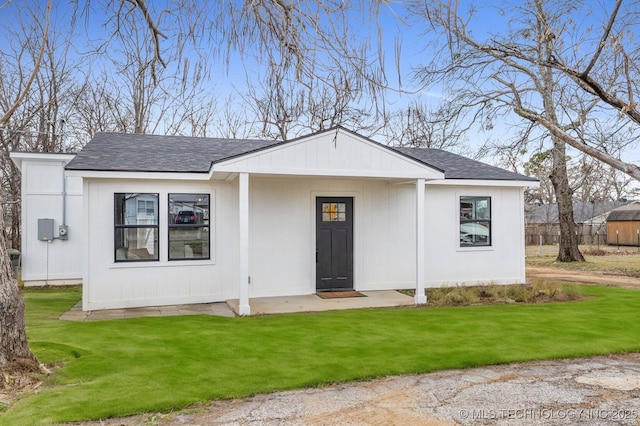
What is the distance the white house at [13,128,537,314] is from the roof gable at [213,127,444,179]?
0.06ft

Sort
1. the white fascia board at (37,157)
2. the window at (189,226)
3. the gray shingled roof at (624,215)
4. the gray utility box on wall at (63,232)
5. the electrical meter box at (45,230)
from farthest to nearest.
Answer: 1. the gray shingled roof at (624,215)
2. the gray utility box on wall at (63,232)
3. the electrical meter box at (45,230)
4. the white fascia board at (37,157)
5. the window at (189,226)

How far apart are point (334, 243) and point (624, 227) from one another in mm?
26086

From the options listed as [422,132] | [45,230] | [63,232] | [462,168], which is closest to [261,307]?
[462,168]

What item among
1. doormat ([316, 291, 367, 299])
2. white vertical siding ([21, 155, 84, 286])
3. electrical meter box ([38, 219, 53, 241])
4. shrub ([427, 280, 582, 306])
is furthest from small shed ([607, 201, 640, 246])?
electrical meter box ([38, 219, 53, 241])

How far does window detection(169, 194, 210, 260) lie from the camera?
852 cm

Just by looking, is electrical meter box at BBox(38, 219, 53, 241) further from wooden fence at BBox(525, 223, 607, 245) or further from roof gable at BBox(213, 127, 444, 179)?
wooden fence at BBox(525, 223, 607, 245)

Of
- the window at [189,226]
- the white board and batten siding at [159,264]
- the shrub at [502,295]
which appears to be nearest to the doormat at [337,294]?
the shrub at [502,295]

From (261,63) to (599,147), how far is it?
36.0ft

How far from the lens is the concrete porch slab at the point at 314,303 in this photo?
7.97 metres

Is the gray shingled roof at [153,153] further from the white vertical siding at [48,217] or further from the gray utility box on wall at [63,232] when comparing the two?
the gray utility box on wall at [63,232]

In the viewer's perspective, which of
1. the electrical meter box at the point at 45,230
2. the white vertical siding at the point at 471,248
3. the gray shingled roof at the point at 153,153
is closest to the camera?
the gray shingled roof at the point at 153,153

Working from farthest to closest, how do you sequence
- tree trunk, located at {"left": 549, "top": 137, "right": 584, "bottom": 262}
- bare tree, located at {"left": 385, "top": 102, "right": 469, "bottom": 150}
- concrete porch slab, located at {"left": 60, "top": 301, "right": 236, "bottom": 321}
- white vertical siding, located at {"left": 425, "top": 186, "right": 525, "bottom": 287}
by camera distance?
bare tree, located at {"left": 385, "top": 102, "right": 469, "bottom": 150} < tree trunk, located at {"left": 549, "top": 137, "right": 584, "bottom": 262} < white vertical siding, located at {"left": 425, "top": 186, "right": 525, "bottom": 287} < concrete porch slab, located at {"left": 60, "top": 301, "right": 236, "bottom": 321}

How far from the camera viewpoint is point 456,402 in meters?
3.80

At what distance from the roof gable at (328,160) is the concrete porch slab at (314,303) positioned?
236 centimetres
